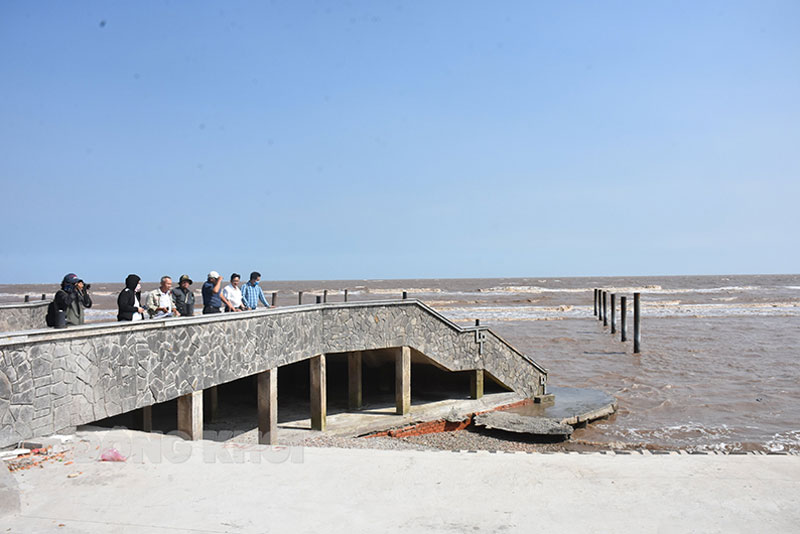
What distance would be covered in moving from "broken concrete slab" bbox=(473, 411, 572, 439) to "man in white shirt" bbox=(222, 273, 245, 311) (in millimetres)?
5801

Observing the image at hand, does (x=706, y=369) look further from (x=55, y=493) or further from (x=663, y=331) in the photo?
(x=55, y=493)

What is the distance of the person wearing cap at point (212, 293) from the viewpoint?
11898 mm

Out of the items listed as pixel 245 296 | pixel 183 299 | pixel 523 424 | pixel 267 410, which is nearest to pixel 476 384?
pixel 523 424

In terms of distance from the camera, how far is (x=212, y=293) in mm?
12070

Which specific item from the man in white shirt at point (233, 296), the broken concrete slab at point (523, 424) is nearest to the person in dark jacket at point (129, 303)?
the man in white shirt at point (233, 296)

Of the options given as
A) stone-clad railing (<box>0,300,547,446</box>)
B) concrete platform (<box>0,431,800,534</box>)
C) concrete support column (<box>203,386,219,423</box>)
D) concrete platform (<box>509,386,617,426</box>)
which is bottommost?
concrete platform (<box>509,386,617,426</box>)

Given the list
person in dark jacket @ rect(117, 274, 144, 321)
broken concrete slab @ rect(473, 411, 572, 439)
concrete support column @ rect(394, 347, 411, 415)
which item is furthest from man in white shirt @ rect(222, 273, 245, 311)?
broken concrete slab @ rect(473, 411, 572, 439)

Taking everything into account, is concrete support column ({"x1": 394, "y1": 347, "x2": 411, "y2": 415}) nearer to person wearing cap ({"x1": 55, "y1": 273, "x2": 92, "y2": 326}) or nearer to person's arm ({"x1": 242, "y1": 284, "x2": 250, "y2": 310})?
person's arm ({"x1": 242, "y1": 284, "x2": 250, "y2": 310})

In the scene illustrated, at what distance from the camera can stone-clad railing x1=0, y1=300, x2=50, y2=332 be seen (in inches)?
481

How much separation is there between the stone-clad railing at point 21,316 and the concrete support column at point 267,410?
199 inches

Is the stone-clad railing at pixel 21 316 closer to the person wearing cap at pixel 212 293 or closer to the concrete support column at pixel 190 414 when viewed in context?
the person wearing cap at pixel 212 293

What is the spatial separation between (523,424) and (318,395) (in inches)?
178

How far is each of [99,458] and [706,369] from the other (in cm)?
2127

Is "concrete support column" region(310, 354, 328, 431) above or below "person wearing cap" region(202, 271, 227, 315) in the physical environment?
below
